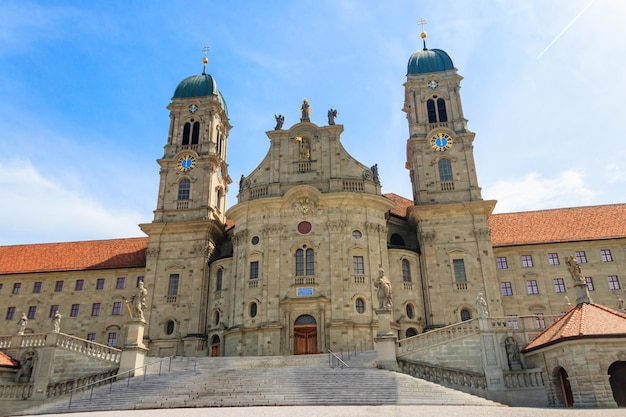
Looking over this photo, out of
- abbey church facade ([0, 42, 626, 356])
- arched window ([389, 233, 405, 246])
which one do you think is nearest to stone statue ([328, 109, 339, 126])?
abbey church facade ([0, 42, 626, 356])

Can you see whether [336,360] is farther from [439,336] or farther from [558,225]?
[558,225]

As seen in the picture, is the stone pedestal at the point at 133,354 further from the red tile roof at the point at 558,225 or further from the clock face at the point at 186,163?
the red tile roof at the point at 558,225

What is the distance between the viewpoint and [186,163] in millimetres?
45469

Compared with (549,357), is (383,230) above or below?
above

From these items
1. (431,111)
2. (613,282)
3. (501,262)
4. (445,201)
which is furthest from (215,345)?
(613,282)

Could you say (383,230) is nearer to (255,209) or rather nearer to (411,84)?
(255,209)

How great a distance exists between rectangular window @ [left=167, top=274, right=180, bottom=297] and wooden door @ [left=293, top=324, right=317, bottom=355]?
1168cm

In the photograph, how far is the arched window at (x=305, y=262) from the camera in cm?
3669

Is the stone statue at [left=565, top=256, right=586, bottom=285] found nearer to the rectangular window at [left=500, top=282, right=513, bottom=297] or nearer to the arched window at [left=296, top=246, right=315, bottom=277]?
the rectangular window at [left=500, top=282, right=513, bottom=297]

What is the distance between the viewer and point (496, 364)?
25.4 meters

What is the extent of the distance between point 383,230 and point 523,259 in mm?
12283

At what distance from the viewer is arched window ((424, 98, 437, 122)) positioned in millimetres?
44094

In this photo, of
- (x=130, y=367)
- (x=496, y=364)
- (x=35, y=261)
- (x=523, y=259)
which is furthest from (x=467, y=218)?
(x=35, y=261)

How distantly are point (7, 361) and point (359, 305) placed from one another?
22199 millimetres
